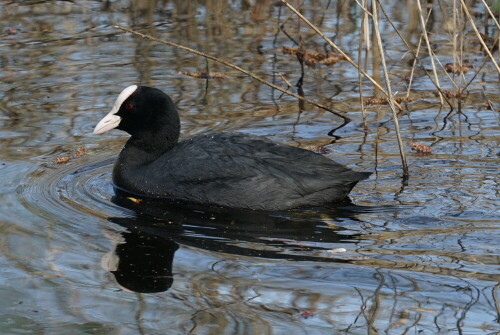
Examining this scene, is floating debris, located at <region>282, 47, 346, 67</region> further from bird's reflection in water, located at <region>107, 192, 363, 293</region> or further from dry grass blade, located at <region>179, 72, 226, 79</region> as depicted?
bird's reflection in water, located at <region>107, 192, 363, 293</region>

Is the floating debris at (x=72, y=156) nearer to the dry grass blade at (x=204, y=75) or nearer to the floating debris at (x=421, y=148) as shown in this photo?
the dry grass blade at (x=204, y=75)

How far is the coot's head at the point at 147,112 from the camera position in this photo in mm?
5934

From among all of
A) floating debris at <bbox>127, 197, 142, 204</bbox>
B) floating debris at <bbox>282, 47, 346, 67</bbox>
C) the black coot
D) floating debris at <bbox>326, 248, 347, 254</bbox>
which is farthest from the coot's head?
floating debris at <bbox>282, 47, 346, 67</bbox>

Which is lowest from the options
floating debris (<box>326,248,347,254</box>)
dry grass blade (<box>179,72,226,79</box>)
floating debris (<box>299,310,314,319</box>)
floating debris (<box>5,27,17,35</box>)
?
floating debris (<box>326,248,347,254</box>)

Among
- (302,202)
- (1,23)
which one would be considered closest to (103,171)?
(302,202)

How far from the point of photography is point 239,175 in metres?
5.47

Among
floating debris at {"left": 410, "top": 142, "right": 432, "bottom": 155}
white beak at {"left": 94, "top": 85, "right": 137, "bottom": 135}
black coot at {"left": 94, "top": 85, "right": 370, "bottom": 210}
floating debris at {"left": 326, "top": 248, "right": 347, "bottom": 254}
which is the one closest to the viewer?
floating debris at {"left": 326, "top": 248, "right": 347, "bottom": 254}

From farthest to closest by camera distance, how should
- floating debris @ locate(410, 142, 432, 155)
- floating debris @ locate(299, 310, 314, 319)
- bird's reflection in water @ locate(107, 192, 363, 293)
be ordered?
floating debris @ locate(410, 142, 432, 155) < bird's reflection in water @ locate(107, 192, 363, 293) < floating debris @ locate(299, 310, 314, 319)

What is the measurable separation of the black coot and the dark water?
111mm

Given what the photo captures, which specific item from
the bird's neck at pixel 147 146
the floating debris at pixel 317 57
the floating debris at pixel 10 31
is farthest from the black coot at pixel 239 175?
the floating debris at pixel 10 31

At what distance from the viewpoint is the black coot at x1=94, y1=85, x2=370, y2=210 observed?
17.7 feet

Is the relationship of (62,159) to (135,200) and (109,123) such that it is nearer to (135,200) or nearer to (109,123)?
(109,123)

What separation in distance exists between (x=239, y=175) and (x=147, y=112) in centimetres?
86

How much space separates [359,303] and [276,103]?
3.75 metres
